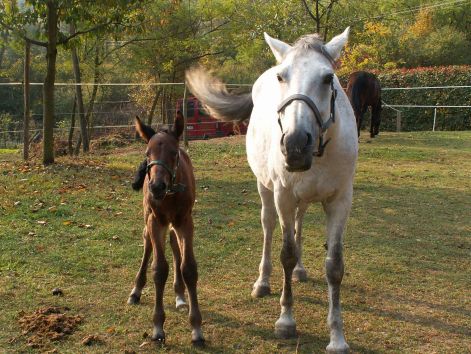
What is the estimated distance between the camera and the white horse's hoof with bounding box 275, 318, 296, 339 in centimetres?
412

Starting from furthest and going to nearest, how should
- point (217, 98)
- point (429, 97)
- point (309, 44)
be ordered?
point (429, 97), point (217, 98), point (309, 44)

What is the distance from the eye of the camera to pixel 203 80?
6.77 m

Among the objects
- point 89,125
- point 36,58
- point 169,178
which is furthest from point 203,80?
point 36,58

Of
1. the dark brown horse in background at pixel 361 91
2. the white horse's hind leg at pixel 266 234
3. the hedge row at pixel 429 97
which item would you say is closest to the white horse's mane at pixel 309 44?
the white horse's hind leg at pixel 266 234

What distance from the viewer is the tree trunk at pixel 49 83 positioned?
10500mm

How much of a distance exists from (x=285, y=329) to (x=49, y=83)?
8.39 metres

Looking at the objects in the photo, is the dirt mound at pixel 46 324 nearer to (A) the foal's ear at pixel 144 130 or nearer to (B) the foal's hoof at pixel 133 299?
(B) the foal's hoof at pixel 133 299

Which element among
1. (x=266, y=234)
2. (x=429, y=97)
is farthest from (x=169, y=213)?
(x=429, y=97)

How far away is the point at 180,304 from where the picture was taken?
15.2 feet

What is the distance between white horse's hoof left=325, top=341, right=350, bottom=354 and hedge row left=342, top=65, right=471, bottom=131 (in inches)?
814

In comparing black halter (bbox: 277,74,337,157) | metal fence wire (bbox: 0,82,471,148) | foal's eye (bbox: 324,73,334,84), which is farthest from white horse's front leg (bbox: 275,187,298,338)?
metal fence wire (bbox: 0,82,471,148)

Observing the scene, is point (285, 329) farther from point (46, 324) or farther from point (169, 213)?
point (46, 324)

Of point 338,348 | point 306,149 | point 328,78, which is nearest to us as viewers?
point 306,149

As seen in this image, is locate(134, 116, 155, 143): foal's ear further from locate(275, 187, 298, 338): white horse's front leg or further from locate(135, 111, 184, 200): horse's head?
locate(275, 187, 298, 338): white horse's front leg
